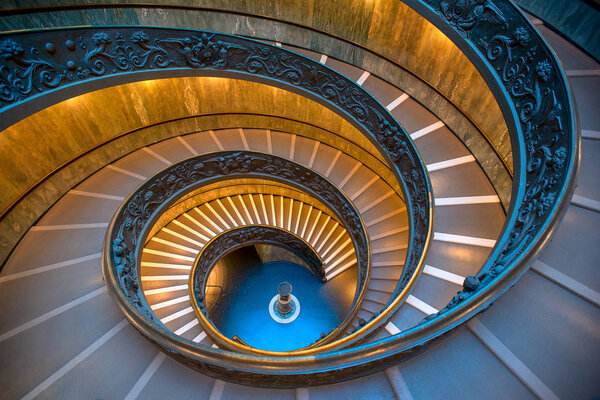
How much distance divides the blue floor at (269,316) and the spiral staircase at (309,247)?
1063mm

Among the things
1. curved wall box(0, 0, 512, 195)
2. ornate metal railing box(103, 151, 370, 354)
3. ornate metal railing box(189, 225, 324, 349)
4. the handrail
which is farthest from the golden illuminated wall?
ornate metal railing box(189, 225, 324, 349)

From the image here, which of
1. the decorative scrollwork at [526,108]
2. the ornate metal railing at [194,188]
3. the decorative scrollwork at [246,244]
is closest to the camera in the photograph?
the decorative scrollwork at [526,108]

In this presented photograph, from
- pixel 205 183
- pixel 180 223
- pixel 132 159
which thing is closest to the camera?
pixel 132 159

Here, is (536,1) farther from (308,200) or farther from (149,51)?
(308,200)

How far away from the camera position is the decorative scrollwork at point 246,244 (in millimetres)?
8680

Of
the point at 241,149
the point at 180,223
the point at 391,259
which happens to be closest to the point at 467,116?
the point at 391,259

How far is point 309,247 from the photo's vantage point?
9875 mm

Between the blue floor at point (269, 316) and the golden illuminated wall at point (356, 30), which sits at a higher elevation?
the golden illuminated wall at point (356, 30)

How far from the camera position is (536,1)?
4.25 metres

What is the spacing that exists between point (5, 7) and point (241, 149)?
202 inches

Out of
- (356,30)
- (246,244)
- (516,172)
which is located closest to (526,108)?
(516,172)

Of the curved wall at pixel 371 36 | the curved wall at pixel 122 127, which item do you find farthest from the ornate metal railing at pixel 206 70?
the curved wall at pixel 122 127

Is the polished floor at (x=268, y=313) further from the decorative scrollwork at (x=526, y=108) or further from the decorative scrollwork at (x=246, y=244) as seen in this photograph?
the decorative scrollwork at (x=526, y=108)

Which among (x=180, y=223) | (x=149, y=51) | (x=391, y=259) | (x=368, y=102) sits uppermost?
(x=149, y=51)
